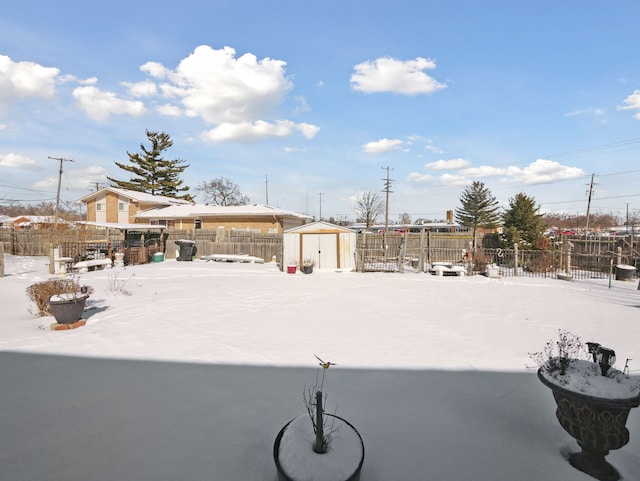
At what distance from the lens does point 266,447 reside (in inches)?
119

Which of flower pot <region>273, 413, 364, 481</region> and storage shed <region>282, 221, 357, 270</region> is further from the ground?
storage shed <region>282, 221, 357, 270</region>

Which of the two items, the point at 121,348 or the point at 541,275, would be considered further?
the point at 541,275

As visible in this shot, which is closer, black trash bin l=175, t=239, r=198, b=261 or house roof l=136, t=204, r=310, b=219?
black trash bin l=175, t=239, r=198, b=261

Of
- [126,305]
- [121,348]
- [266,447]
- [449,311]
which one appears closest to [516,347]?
[449,311]

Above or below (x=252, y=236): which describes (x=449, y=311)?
below

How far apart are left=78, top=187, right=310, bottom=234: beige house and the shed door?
865 cm

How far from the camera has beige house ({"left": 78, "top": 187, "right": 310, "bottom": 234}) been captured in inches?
1024

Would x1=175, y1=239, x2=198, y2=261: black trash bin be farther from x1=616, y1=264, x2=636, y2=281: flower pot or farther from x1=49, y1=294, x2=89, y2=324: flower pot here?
x1=616, y1=264, x2=636, y2=281: flower pot

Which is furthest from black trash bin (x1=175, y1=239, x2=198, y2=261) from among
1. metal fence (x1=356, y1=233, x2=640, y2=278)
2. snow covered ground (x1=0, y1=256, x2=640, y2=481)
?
snow covered ground (x1=0, y1=256, x2=640, y2=481)

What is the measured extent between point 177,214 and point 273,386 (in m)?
26.7

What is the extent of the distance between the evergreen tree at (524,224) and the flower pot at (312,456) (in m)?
20.6

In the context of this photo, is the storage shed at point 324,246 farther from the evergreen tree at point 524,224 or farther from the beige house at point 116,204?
the beige house at point 116,204

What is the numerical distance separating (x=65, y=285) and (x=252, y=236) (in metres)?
14.9

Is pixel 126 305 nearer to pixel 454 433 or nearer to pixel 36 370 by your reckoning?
pixel 36 370
